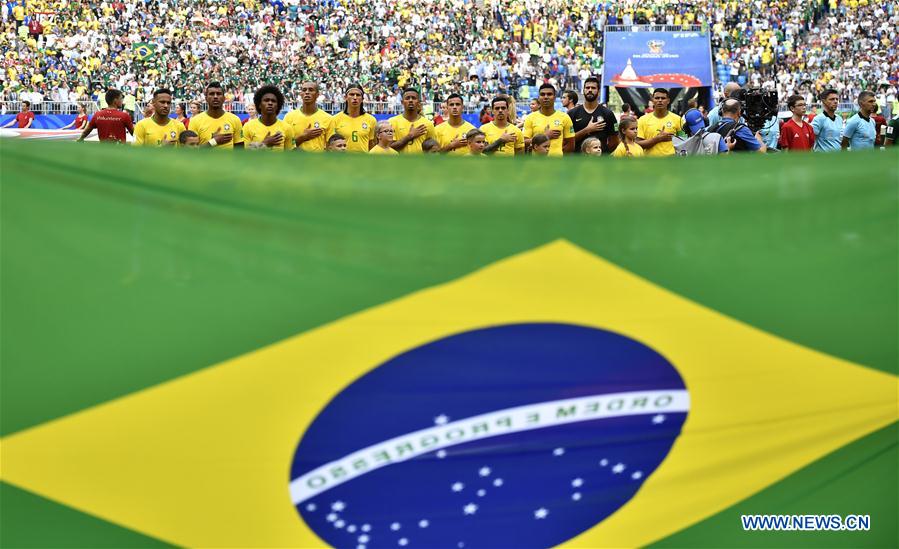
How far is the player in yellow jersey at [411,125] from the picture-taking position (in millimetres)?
8789

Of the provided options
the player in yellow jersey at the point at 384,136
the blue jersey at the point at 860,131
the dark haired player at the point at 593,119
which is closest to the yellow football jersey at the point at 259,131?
the player in yellow jersey at the point at 384,136

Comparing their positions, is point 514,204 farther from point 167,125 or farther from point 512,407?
point 167,125

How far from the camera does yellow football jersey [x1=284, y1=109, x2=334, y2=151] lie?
905cm

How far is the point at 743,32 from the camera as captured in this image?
37438 mm

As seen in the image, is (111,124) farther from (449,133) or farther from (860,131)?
(860,131)

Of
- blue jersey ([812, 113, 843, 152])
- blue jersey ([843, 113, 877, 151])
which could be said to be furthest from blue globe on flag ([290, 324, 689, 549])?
blue jersey ([812, 113, 843, 152])

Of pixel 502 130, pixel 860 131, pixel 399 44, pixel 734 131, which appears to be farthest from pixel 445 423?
pixel 399 44

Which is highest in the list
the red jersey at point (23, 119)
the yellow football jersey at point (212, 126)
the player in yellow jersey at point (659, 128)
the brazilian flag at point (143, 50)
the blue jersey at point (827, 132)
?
the yellow football jersey at point (212, 126)

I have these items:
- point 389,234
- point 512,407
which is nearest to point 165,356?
point 389,234

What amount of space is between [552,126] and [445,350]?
6692 millimetres

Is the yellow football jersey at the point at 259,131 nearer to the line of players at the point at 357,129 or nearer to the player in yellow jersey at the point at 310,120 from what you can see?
the line of players at the point at 357,129

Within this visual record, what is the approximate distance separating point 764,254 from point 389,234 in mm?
1282

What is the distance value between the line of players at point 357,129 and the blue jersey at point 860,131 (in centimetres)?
323

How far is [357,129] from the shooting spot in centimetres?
933
